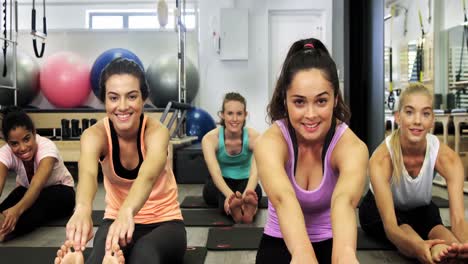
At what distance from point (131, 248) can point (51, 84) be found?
167 inches

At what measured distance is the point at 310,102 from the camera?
1162 millimetres

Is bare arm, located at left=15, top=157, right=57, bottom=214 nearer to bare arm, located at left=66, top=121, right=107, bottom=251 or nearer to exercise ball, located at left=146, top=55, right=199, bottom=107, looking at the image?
bare arm, located at left=66, top=121, right=107, bottom=251

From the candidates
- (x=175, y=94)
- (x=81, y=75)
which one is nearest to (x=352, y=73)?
(x=175, y=94)

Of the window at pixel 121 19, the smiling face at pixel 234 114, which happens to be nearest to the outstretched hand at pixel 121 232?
the smiling face at pixel 234 114

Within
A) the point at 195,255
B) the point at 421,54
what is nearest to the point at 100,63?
the point at 421,54

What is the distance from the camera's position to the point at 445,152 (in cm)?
183

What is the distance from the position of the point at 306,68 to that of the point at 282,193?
0.31 meters

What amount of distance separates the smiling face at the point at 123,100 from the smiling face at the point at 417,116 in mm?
1013

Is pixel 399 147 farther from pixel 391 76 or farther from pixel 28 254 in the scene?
pixel 391 76

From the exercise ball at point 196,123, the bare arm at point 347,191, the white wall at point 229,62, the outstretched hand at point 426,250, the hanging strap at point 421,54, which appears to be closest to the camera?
the bare arm at point 347,191

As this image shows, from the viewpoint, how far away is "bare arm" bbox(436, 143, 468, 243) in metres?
1.71

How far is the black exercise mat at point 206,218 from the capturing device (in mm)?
2389

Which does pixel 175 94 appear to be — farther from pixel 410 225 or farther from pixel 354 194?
pixel 354 194

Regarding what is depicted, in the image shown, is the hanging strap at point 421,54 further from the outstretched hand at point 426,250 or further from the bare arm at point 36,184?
the bare arm at point 36,184
